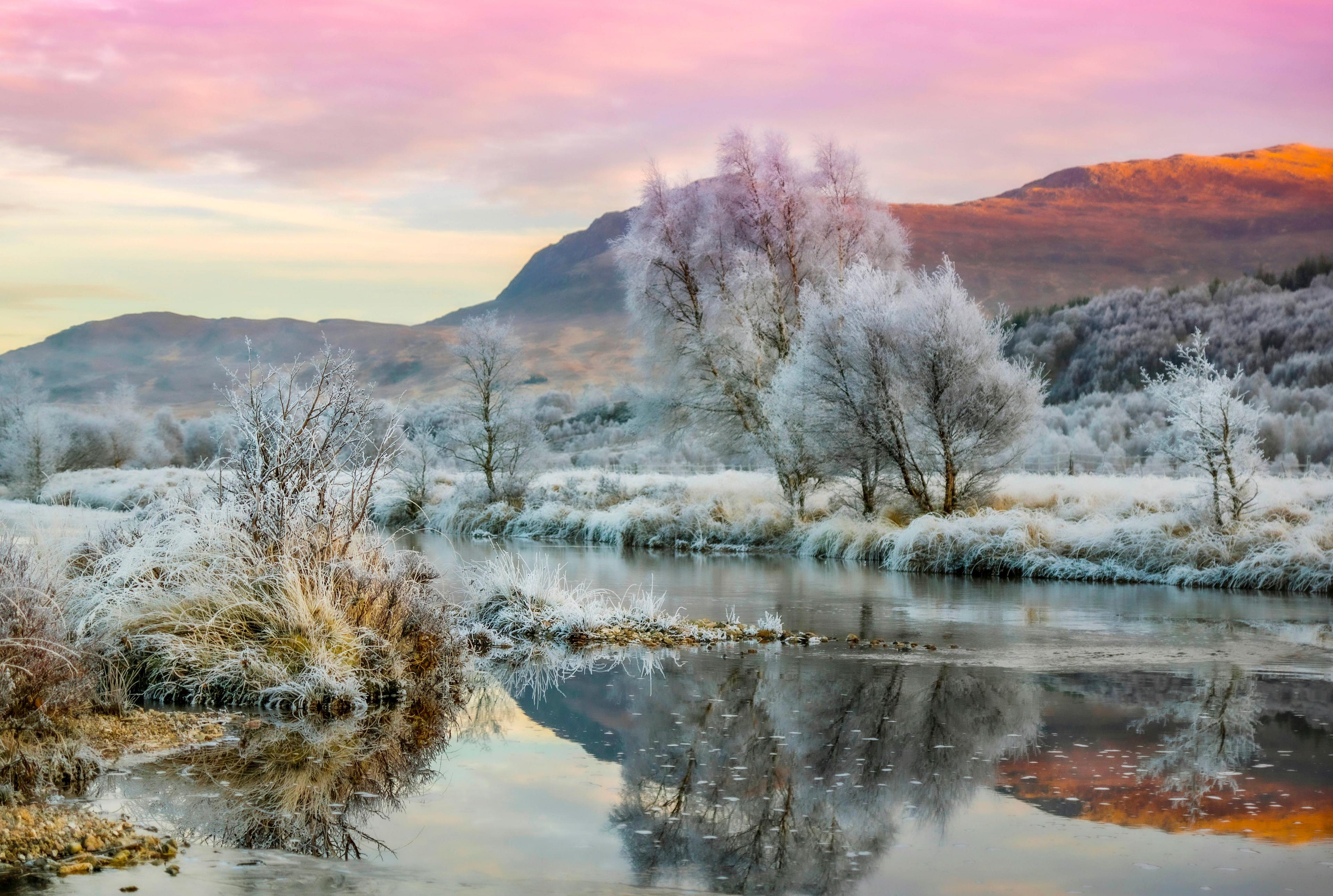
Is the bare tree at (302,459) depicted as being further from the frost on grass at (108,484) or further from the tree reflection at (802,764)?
the frost on grass at (108,484)

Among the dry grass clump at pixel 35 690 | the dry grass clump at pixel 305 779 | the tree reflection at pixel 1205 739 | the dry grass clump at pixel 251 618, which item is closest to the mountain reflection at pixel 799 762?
the tree reflection at pixel 1205 739

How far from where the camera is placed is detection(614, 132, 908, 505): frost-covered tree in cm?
3138

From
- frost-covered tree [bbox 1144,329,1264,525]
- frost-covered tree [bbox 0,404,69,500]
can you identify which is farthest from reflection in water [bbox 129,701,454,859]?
frost-covered tree [bbox 0,404,69,500]

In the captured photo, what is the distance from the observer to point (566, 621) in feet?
45.9

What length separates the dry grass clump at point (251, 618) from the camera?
390 inches

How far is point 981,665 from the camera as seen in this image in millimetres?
11883

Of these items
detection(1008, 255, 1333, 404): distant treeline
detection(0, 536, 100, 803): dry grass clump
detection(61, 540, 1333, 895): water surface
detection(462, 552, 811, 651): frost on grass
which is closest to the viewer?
detection(61, 540, 1333, 895): water surface

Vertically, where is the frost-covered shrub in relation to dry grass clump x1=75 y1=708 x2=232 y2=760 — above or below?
below

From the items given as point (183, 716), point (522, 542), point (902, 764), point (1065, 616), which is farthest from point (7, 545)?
point (522, 542)

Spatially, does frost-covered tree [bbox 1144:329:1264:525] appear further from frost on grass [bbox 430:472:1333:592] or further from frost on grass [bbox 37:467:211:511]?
frost on grass [bbox 37:467:211:511]

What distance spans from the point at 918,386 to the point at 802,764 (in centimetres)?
1781

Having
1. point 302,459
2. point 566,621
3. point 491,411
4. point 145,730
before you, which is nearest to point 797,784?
point 145,730

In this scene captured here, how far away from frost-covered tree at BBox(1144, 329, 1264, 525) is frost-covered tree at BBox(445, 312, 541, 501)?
22212 millimetres

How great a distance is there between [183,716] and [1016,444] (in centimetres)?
2019
